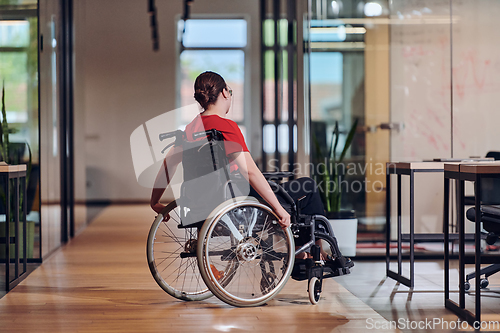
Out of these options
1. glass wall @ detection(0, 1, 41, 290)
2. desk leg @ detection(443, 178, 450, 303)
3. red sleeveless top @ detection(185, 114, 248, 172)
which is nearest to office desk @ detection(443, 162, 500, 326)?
desk leg @ detection(443, 178, 450, 303)

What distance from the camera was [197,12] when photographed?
846 cm

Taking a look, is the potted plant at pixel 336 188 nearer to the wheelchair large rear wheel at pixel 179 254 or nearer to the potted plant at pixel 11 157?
the wheelchair large rear wheel at pixel 179 254

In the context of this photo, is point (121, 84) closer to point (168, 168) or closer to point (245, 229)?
point (168, 168)

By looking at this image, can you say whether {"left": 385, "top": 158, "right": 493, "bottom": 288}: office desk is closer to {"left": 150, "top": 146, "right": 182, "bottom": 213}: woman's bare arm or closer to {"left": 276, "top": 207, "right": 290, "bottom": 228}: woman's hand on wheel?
{"left": 276, "top": 207, "right": 290, "bottom": 228}: woman's hand on wheel

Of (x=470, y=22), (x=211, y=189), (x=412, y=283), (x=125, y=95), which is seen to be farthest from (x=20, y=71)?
(x=125, y=95)

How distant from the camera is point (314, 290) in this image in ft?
7.66

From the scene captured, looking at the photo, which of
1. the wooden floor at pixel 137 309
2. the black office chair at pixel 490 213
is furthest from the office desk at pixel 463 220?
the wooden floor at pixel 137 309

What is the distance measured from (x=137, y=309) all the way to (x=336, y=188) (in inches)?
65.2

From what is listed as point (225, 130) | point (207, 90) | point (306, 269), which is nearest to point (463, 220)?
point (306, 269)

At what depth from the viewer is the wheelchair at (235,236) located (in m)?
2.13

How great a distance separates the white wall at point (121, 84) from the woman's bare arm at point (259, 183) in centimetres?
633

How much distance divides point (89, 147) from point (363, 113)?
227 inches

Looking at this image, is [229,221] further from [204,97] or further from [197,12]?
[197,12]

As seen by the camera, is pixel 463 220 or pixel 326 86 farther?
pixel 326 86
